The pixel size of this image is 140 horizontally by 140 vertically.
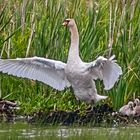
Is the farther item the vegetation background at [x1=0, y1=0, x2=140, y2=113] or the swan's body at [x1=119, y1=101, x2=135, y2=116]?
the vegetation background at [x1=0, y1=0, x2=140, y2=113]

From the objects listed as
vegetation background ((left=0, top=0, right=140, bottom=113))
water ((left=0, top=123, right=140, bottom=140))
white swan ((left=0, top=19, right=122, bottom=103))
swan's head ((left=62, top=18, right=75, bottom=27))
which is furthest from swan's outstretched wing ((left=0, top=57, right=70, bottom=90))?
water ((left=0, top=123, right=140, bottom=140))

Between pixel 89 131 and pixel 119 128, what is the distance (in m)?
0.45

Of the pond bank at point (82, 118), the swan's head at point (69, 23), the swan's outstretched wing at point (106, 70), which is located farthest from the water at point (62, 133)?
the swan's head at point (69, 23)

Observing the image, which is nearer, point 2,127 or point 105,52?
point 2,127

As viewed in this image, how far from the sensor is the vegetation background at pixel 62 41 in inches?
471

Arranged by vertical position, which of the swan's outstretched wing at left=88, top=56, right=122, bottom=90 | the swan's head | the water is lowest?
the water

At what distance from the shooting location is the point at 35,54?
41.4 ft

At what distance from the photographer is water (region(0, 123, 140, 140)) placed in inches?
389

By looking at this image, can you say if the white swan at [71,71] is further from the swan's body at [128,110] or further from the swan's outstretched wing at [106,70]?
the swan's body at [128,110]

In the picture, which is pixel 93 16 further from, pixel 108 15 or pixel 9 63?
pixel 9 63

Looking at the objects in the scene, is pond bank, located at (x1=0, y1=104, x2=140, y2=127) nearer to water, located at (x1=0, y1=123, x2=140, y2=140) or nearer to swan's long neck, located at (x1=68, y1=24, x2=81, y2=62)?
water, located at (x1=0, y1=123, x2=140, y2=140)

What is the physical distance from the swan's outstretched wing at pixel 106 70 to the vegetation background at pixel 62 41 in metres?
0.66

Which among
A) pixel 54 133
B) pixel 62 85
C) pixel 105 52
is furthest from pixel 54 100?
pixel 54 133

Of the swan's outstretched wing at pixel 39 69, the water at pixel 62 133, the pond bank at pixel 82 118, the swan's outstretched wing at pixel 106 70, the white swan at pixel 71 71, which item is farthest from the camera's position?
the swan's outstretched wing at pixel 39 69
